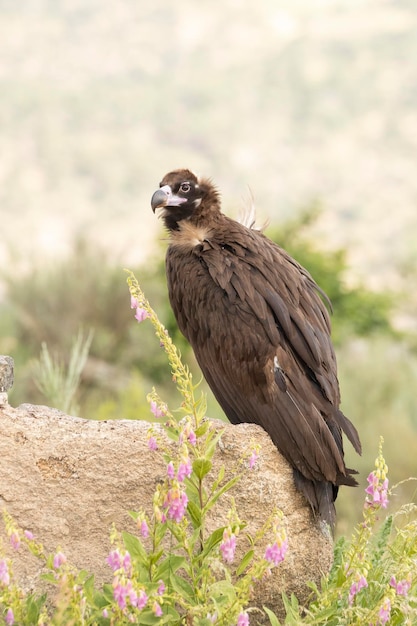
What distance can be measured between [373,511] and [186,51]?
111870mm

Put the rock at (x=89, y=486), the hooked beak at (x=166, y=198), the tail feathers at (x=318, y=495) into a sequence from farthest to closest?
the hooked beak at (x=166, y=198), the tail feathers at (x=318, y=495), the rock at (x=89, y=486)

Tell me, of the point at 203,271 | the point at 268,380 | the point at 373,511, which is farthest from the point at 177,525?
the point at 203,271

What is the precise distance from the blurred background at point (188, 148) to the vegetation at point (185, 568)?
975cm

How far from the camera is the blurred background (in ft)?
57.0

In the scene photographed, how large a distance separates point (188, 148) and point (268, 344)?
273ft

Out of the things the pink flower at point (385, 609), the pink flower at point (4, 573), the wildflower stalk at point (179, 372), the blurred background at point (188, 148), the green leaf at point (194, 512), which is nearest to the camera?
the pink flower at point (4, 573)

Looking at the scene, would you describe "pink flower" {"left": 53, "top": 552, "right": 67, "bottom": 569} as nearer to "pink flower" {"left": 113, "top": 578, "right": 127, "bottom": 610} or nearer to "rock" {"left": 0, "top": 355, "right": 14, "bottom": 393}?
"pink flower" {"left": 113, "top": 578, "right": 127, "bottom": 610}

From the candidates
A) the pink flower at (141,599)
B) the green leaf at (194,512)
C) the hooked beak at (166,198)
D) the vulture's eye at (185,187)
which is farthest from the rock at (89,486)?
the vulture's eye at (185,187)

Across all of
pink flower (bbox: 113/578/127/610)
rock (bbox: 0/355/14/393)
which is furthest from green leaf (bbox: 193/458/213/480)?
rock (bbox: 0/355/14/393)

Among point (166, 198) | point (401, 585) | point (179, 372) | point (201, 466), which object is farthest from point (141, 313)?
point (166, 198)

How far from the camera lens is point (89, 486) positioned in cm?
402

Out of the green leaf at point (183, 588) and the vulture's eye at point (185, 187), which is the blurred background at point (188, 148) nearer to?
the vulture's eye at point (185, 187)

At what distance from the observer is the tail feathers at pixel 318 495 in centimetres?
433

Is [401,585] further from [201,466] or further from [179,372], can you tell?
[179,372]
